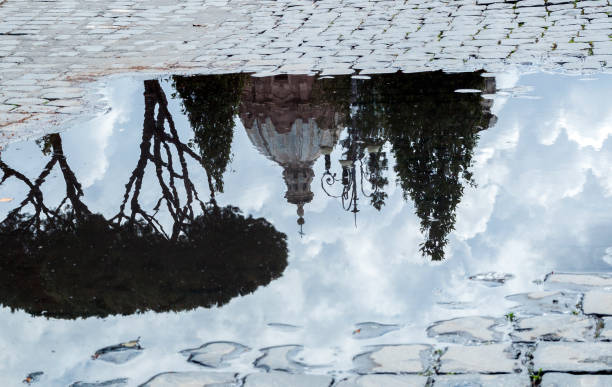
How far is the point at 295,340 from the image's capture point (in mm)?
4316

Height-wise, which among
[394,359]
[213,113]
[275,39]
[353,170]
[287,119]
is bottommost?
[394,359]

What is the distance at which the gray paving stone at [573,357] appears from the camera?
3.67 meters

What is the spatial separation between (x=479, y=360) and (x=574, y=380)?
0.45 m

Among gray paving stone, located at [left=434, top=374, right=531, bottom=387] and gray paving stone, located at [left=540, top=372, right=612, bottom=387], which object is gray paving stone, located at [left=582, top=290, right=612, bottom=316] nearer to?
gray paving stone, located at [left=540, top=372, right=612, bottom=387]

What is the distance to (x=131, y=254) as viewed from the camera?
18.4ft

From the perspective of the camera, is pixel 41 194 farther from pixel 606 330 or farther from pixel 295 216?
pixel 606 330

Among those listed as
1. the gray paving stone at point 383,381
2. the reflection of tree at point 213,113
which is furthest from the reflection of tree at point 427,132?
the gray paving stone at point 383,381

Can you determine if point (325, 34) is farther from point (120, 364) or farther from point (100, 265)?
point (120, 364)

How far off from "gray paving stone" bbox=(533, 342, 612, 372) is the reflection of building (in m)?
3.26

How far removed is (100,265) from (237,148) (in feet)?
9.23

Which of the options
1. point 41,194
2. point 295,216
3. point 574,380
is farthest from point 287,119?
point 574,380

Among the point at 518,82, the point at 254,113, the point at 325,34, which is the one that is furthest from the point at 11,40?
the point at 518,82

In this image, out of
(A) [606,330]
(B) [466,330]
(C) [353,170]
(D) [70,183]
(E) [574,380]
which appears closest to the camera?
(E) [574,380]

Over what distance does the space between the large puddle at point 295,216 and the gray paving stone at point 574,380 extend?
0.78 metres
